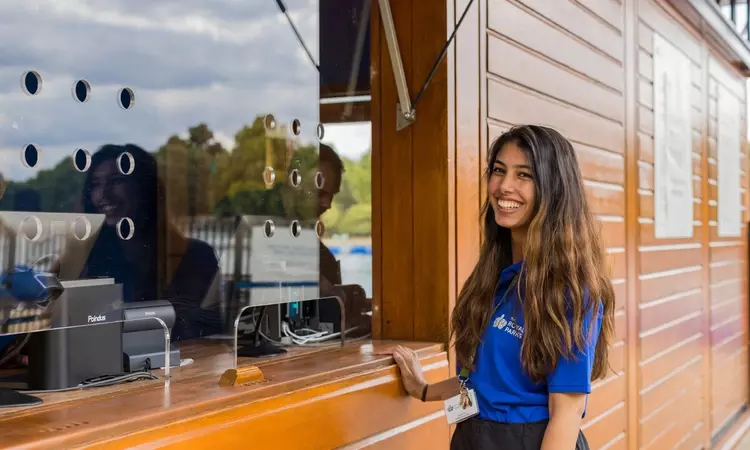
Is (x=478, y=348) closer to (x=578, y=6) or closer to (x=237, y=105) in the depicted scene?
(x=237, y=105)

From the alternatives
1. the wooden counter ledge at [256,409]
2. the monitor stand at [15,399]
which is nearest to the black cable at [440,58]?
the wooden counter ledge at [256,409]

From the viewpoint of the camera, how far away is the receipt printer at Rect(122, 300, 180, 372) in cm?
183

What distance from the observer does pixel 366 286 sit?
2535 millimetres

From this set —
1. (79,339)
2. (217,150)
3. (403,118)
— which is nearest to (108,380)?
(79,339)

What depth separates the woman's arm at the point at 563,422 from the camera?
164 centimetres

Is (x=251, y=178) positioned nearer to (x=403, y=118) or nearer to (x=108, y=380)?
(x=403, y=118)

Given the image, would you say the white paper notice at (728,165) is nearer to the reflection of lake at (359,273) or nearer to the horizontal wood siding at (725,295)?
the horizontal wood siding at (725,295)

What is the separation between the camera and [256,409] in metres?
1.66

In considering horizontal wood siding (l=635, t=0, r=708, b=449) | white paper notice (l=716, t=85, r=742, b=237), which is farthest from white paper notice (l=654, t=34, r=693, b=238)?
white paper notice (l=716, t=85, r=742, b=237)

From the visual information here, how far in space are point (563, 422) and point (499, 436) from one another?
0.18 m

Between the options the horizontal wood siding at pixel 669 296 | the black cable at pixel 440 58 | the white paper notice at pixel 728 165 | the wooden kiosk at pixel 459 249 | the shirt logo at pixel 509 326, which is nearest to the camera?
the wooden kiosk at pixel 459 249

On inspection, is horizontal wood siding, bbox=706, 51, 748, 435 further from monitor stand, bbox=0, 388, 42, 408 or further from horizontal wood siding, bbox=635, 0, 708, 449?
monitor stand, bbox=0, 388, 42, 408

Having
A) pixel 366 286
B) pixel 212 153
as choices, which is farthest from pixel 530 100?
pixel 212 153

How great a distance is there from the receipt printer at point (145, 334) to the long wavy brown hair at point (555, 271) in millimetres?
718
